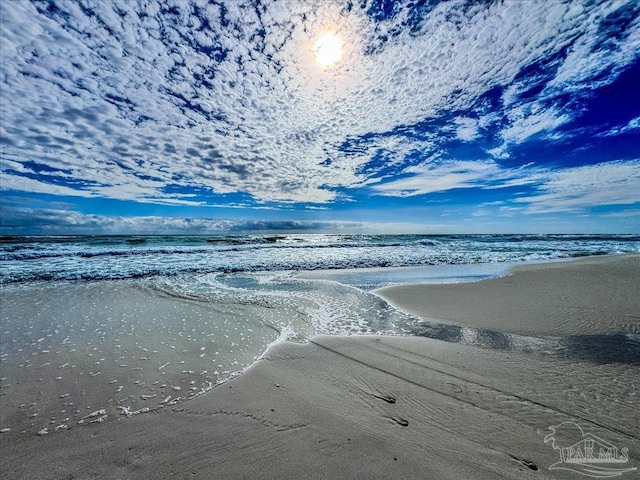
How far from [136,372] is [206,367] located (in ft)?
3.38

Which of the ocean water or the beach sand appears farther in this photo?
the ocean water

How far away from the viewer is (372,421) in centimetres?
320

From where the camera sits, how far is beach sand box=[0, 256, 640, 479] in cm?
262

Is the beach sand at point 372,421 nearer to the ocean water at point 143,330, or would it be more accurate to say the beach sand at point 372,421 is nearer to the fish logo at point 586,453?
the fish logo at point 586,453

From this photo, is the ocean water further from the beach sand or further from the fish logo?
the fish logo

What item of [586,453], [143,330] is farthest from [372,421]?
[143,330]

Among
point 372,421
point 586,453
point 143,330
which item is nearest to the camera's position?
point 586,453

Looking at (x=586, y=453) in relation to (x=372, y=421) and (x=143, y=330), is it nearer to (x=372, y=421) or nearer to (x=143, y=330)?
(x=372, y=421)

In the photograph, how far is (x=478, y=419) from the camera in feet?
10.4

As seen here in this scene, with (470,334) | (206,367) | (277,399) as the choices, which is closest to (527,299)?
(470,334)

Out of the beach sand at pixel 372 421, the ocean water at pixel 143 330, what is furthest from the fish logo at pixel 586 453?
the ocean water at pixel 143 330

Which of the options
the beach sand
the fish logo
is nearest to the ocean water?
the beach sand

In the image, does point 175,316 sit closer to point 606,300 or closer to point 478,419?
point 478,419

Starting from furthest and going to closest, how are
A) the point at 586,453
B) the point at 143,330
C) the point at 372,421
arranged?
the point at 143,330
the point at 372,421
the point at 586,453
